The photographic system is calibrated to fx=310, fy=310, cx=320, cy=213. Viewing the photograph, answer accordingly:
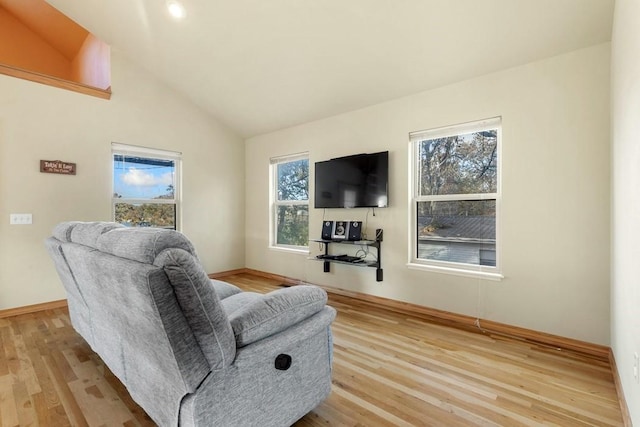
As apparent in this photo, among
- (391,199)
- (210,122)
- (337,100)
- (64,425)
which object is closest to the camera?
(64,425)

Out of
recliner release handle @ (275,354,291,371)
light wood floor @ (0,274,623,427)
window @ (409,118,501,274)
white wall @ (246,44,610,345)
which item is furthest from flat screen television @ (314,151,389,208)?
recliner release handle @ (275,354,291,371)

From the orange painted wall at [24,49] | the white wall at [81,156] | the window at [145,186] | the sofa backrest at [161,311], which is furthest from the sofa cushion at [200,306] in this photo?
the orange painted wall at [24,49]

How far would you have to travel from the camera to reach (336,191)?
156 inches

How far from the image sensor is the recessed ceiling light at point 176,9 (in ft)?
9.87

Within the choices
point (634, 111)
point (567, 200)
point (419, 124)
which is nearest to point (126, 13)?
point (419, 124)

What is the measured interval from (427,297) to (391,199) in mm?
1131

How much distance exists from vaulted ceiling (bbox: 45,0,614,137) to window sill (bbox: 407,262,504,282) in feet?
6.16

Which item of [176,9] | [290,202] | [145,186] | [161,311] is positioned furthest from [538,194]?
[145,186]

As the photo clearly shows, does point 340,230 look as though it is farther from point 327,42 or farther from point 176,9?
point 176,9

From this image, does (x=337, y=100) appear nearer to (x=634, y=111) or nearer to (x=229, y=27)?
(x=229, y=27)

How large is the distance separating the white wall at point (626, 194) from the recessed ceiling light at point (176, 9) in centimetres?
341

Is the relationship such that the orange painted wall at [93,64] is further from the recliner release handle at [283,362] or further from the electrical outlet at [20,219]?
the recliner release handle at [283,362]

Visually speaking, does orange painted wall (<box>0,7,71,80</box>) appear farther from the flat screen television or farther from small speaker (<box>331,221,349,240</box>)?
small speaker (<box>331,221,349,240</box>)

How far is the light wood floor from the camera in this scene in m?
1.66
